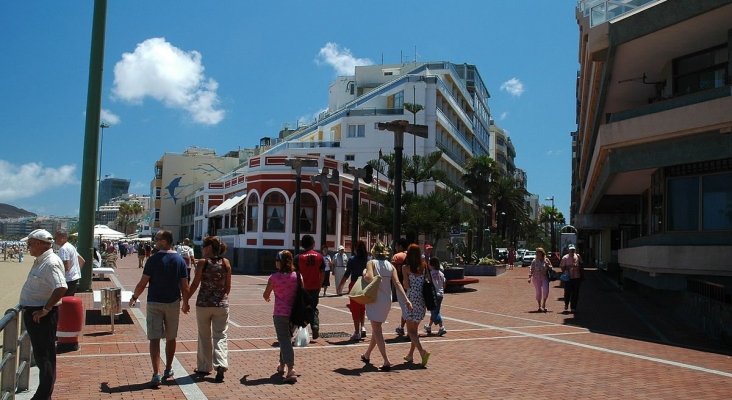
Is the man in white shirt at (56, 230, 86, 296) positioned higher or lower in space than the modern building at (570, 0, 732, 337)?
lower

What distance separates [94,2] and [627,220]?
105 feet

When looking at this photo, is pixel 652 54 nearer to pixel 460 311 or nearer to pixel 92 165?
pixel 460 311

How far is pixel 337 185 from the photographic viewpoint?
40750 mm

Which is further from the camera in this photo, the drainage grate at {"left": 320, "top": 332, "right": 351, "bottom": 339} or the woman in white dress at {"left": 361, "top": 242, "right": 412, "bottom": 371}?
the drainage grate at {"left": 320, "top": 332, "right": 351, "bottom": 339}

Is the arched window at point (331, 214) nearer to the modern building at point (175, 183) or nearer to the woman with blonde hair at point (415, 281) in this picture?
the woman with blonde hair at point (415, 281)

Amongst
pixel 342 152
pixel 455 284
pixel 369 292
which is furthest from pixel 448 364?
pixel 342 152

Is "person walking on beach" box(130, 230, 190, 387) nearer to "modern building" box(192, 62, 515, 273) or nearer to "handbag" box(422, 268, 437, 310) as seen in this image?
"handbag" box(422, 268, 437, 310)

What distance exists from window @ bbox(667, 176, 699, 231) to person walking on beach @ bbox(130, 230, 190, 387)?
13554mm

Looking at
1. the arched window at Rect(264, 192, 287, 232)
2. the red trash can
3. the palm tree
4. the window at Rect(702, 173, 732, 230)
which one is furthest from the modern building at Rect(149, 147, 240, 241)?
the red trash can

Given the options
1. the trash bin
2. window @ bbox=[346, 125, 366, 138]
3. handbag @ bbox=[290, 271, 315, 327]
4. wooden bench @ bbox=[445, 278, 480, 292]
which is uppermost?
window @ bbox=[346, 125, 366, 138]

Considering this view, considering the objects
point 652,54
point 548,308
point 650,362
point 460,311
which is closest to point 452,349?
point 650,362

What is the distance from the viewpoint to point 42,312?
604cm

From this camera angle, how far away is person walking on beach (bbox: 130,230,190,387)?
24.3 ft

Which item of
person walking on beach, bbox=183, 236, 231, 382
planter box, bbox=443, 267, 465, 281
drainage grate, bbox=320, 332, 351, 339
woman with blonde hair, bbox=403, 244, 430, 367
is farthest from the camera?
planter box, bbox=443, 267, 465, 281
